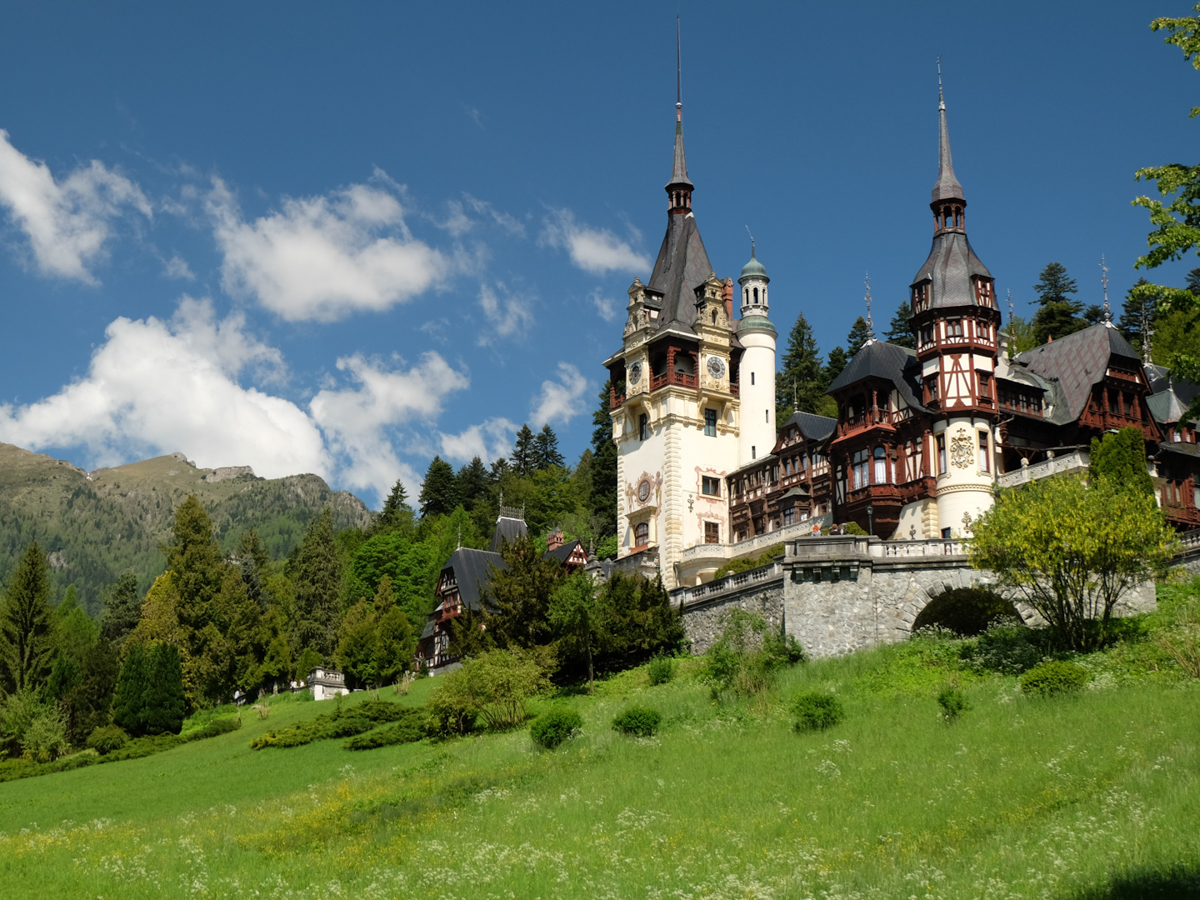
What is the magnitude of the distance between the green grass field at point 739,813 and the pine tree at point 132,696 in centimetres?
1783

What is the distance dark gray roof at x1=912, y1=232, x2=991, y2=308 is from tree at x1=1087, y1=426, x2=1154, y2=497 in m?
10.2

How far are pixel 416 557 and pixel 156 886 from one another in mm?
69060

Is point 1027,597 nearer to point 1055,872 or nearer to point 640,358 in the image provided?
point 1055,872

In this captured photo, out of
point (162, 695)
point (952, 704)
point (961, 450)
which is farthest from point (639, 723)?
point (162, 695)

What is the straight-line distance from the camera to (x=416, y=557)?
89.5 m

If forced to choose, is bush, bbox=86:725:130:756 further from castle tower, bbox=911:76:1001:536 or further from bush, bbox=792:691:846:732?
castle tower, bbox=911:76:1001:536

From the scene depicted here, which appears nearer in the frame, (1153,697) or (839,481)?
(1153,697)

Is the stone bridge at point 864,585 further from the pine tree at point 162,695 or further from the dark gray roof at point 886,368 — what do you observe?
the pine tree at point 162,695

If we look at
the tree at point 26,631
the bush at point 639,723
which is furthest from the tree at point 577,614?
the tree at point 26,631

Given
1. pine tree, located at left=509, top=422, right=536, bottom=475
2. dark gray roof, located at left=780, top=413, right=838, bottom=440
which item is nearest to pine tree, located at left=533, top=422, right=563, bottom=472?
Answer: pine tree, located at left=509, top=422, right=536, bottom=475

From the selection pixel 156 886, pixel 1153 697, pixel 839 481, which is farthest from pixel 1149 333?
pixel 156 886

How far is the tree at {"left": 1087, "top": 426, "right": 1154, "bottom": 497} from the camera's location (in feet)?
148

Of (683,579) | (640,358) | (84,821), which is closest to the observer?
(84,821)

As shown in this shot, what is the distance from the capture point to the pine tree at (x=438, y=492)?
110500 mm
